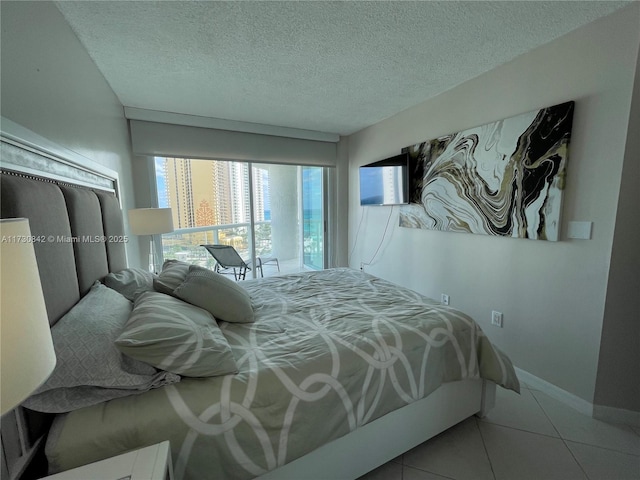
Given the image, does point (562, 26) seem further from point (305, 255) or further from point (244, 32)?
point (305, 255)

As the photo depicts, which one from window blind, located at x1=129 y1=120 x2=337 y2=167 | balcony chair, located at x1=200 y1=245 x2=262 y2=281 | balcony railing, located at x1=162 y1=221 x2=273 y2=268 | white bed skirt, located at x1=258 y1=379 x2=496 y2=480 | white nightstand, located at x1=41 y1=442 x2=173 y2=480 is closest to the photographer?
white nightstand, located at x1=41 y1=442 x2=173 y2=480

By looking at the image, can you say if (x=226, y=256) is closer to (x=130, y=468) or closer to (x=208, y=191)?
(x=208, y=191)

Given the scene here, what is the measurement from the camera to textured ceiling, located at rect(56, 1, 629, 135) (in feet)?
4.71

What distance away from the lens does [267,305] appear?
1.82 meters

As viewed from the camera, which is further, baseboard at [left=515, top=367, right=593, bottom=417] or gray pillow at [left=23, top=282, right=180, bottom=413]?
baseboard at [left=515, top=367, right=593, bottom=417]

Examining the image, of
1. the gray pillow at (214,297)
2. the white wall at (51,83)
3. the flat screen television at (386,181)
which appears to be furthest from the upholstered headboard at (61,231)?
the flat screen television at (386,181)

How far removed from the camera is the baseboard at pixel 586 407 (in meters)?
1.63

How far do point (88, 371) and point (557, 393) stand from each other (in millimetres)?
2642

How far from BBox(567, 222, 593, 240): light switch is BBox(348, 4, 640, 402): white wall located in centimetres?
4

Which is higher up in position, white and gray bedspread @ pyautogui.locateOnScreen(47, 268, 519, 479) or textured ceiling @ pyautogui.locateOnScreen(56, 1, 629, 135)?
textured ceiling @ pyautogui.locateOnScreen(56, 1, 629, 135)

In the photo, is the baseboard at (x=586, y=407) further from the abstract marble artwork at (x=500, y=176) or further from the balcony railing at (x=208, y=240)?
the balcony railing at (x=208, y=240)

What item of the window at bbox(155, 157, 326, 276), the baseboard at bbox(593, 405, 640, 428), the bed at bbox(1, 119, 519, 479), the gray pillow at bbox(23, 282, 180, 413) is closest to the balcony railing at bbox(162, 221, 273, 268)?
the window at bbox(155, 157, 326, 276)

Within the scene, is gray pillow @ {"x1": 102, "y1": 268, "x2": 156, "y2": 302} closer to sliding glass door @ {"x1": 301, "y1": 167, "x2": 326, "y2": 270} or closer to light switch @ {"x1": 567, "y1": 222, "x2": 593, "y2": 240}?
light switch @ {"x1": 567, "y1": 222, "x2": 593, "y2": 240}

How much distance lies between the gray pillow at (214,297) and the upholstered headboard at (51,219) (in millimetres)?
444
